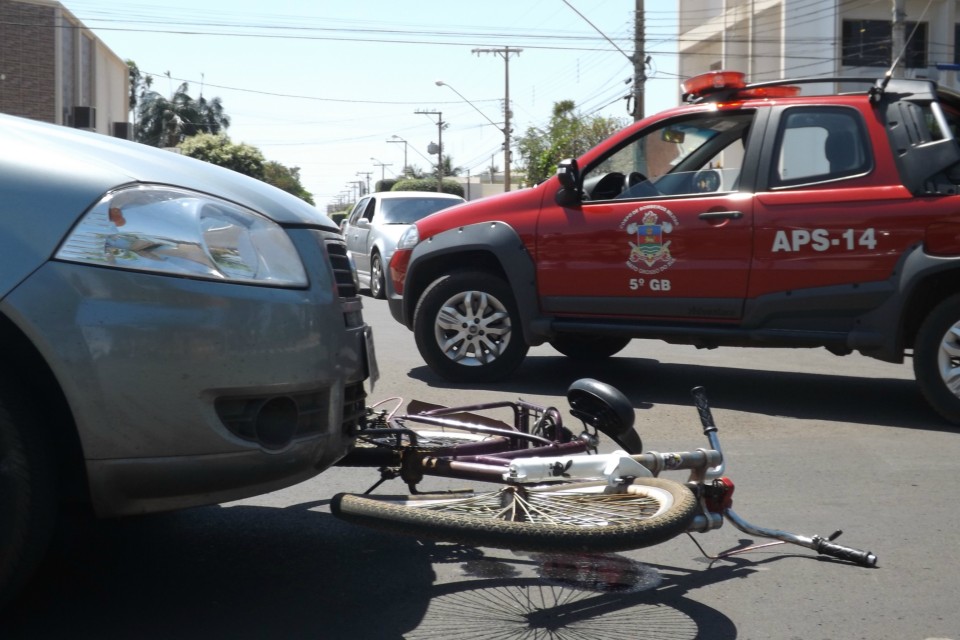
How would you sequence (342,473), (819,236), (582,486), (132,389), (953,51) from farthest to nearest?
(953,51), (819,236), (342,473), (582,486), (132,389)

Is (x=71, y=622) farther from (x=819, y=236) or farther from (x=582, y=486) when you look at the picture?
(x=819, y=236)

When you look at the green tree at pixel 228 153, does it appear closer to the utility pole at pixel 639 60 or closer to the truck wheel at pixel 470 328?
the utility pole at pixel 639 60

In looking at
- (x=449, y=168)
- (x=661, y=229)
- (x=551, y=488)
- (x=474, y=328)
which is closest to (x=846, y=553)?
(x=551, y=488)

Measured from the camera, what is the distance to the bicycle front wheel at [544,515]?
299cm

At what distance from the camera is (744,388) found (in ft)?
25.6

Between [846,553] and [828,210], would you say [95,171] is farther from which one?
[828,210]

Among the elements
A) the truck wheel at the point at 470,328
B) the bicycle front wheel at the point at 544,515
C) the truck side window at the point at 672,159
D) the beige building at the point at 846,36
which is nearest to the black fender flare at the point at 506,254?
the truck wheel at the point at 470,328

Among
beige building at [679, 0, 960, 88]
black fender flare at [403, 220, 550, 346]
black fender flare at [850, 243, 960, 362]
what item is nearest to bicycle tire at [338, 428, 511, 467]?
black fender flare at [850, 243, 960, 362]

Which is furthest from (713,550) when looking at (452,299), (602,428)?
(452,299)

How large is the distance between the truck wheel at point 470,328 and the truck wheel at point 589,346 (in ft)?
3.14

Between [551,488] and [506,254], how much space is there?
4190 mm

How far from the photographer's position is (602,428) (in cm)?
390

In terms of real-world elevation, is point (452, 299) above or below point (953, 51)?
below

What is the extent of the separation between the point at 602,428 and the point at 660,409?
3.11 meters
